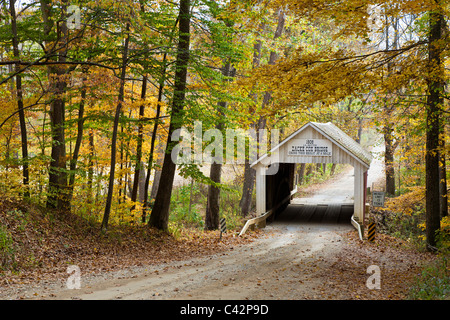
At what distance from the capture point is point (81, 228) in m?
11.4

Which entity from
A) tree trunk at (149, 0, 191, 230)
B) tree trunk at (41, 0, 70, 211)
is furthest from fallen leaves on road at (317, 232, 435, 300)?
tree trunk at (41, 0, 70, 211)

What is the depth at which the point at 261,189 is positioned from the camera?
18.4m

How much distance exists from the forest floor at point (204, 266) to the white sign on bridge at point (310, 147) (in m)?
4.25

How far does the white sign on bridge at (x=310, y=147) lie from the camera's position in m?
17.6

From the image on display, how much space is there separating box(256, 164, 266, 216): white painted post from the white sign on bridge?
1.59 metres

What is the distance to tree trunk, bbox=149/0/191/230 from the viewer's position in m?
12.2

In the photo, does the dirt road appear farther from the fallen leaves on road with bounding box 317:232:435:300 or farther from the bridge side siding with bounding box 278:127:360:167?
the bridge side siding with bounding box 278:127:360:167

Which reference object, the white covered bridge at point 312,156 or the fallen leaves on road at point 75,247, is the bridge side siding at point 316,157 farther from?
the fallen leaves on road at point 75,247

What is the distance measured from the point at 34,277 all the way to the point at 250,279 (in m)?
4.45

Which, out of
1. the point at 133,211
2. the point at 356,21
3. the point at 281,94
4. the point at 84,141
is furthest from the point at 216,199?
the point at 356,21

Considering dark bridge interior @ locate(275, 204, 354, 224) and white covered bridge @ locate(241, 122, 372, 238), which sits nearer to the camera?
white covered bridge @ locate(241, 122, 372, 238)

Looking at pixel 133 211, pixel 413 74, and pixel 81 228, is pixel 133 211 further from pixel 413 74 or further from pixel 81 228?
pixel 413 74

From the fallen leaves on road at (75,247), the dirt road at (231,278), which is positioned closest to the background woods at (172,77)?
the fallen leaves on road at (75,247)

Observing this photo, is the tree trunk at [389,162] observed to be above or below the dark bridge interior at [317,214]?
above
